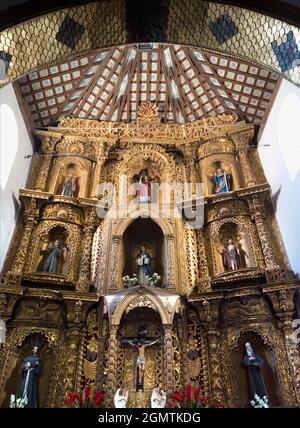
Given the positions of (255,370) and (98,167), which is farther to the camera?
(98,167)

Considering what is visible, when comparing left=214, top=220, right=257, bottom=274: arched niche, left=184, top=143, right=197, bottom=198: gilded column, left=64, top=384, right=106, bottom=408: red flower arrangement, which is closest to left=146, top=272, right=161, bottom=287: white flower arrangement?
left=214, top=220, right=257, bottom=274: arched niche

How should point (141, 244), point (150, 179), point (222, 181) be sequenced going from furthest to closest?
1. point (150, 179)
2. point (222, 181)
3. point (141, 244)

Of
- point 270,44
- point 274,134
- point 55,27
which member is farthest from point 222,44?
point 274,134

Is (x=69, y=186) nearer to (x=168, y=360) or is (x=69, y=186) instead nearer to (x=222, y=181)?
(x=222, y=181)

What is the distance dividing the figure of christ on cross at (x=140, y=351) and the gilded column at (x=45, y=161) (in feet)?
21.9

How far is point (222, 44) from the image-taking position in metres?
7.97

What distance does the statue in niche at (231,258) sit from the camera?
11351mm

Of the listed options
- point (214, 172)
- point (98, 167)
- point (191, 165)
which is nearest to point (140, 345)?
point (98, 167)

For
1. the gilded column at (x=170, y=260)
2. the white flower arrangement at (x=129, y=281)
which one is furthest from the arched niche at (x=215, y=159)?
the white flower arrangement at (x=129, y=281)

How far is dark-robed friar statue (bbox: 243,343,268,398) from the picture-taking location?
29.4ft

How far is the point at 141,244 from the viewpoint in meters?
13.2

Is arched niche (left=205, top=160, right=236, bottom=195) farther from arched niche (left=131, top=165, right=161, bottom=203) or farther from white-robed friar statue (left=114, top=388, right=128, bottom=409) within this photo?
white-robed friar statue (left=114, top=388, right=128, bottom=409)

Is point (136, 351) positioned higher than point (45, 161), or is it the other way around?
point (45, 161)

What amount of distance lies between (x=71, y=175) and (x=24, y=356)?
732 cm
